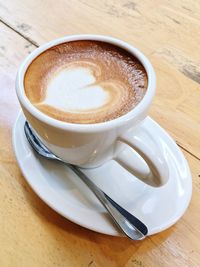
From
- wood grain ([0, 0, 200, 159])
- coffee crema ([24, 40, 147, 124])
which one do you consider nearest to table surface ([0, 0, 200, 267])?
wood grain ([0, 0, 200, 159])

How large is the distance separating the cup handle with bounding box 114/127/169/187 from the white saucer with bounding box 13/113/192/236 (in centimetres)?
3

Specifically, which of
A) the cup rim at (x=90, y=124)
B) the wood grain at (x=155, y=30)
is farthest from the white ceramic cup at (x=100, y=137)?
the wood grain at (x=155, y=30)

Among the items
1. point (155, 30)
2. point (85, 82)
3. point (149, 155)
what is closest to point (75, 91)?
point (85, 82)

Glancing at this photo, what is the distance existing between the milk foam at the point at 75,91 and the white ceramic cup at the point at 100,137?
4cm

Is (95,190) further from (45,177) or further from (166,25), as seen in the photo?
(166,25)

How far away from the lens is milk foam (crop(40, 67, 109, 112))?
0.46 meters

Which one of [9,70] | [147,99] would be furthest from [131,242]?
[9,70]

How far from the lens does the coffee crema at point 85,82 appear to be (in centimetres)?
46

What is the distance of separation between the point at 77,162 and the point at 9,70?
0.27 m

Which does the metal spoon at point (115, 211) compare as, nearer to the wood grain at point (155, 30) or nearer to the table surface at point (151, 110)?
the table surface at point (151, 110)

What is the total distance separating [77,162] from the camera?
1.63 ft

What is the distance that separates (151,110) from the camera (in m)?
0.61

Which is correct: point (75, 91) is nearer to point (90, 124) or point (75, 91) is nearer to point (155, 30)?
point (90, 124)

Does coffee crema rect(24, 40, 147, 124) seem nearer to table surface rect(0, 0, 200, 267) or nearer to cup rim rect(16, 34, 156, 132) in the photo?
cup rim rect(16, 34, 156, 132)
